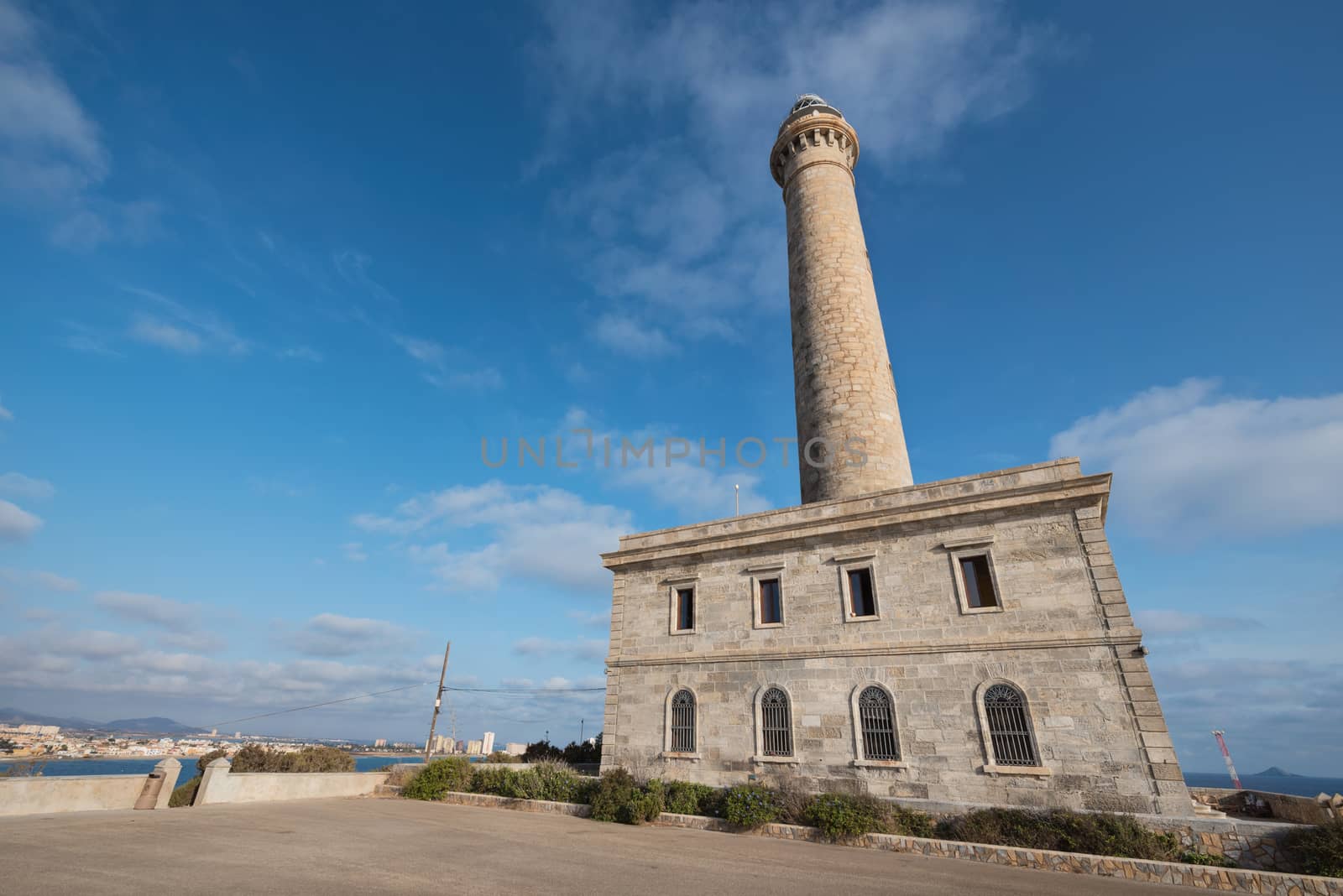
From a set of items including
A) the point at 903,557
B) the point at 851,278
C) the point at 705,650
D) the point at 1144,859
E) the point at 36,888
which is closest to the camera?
the point at 36,888

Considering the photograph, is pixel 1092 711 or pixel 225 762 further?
pixel 225 762

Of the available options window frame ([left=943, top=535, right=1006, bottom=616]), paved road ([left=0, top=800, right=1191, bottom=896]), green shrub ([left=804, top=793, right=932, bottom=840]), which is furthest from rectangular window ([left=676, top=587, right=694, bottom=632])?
window frame ([left=943, top=535, right=1006, bottom=616])

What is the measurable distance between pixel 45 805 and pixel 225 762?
338 centimetres

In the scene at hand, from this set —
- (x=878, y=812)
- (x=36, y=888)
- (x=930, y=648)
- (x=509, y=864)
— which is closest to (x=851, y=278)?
(x=930, y=648)

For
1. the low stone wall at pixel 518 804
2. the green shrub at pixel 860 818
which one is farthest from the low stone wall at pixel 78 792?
the green shrub at pixel 860 818

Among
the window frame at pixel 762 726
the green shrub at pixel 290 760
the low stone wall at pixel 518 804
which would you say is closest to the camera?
the window frame at pixel 762 726

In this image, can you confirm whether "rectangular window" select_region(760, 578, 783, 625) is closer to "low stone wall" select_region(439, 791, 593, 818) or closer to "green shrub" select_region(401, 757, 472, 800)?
"low stone wall" select_region(439, 791, 593, 818)

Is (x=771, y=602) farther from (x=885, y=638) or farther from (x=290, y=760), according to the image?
(x=290, y=760)

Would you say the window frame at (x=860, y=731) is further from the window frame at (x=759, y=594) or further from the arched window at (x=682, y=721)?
the arched window at (x=682, y=721)

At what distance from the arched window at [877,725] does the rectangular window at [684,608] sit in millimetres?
5368

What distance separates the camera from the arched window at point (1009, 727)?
1260cm

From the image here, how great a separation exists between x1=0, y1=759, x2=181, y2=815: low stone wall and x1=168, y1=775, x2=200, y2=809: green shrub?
1.01 metres

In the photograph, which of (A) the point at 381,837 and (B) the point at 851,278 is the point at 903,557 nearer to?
(B) the point at 851,278

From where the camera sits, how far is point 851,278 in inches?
867
